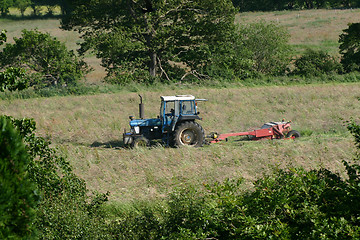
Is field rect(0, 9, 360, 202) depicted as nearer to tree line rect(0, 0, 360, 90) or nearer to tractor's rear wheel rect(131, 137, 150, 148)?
tractor's rear wheel rect(131, 137, 150, 148)

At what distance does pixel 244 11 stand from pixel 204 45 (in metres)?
51.8

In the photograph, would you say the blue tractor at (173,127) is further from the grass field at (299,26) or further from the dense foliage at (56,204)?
the grass field at (299,26)

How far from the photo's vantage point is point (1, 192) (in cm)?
458

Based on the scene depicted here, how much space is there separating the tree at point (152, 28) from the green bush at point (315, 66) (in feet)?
21.3

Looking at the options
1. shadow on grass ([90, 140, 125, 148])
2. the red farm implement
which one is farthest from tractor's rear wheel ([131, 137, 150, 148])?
the red farm implement

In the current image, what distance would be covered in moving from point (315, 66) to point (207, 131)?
52.9 feet

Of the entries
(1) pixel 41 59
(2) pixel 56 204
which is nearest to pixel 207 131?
(2) pixel 56 204

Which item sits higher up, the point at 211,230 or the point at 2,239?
the point at 2,239

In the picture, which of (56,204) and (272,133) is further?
(272,133)

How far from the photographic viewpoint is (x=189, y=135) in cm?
1570

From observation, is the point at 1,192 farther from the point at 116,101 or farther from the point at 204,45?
the point at 204,45

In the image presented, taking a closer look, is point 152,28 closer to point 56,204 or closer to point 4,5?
point 56,204

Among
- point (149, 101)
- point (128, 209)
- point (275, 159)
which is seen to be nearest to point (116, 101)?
point (149, 101)

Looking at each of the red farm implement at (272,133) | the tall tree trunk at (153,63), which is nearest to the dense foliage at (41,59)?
the tall tree trunk at (153,63)
